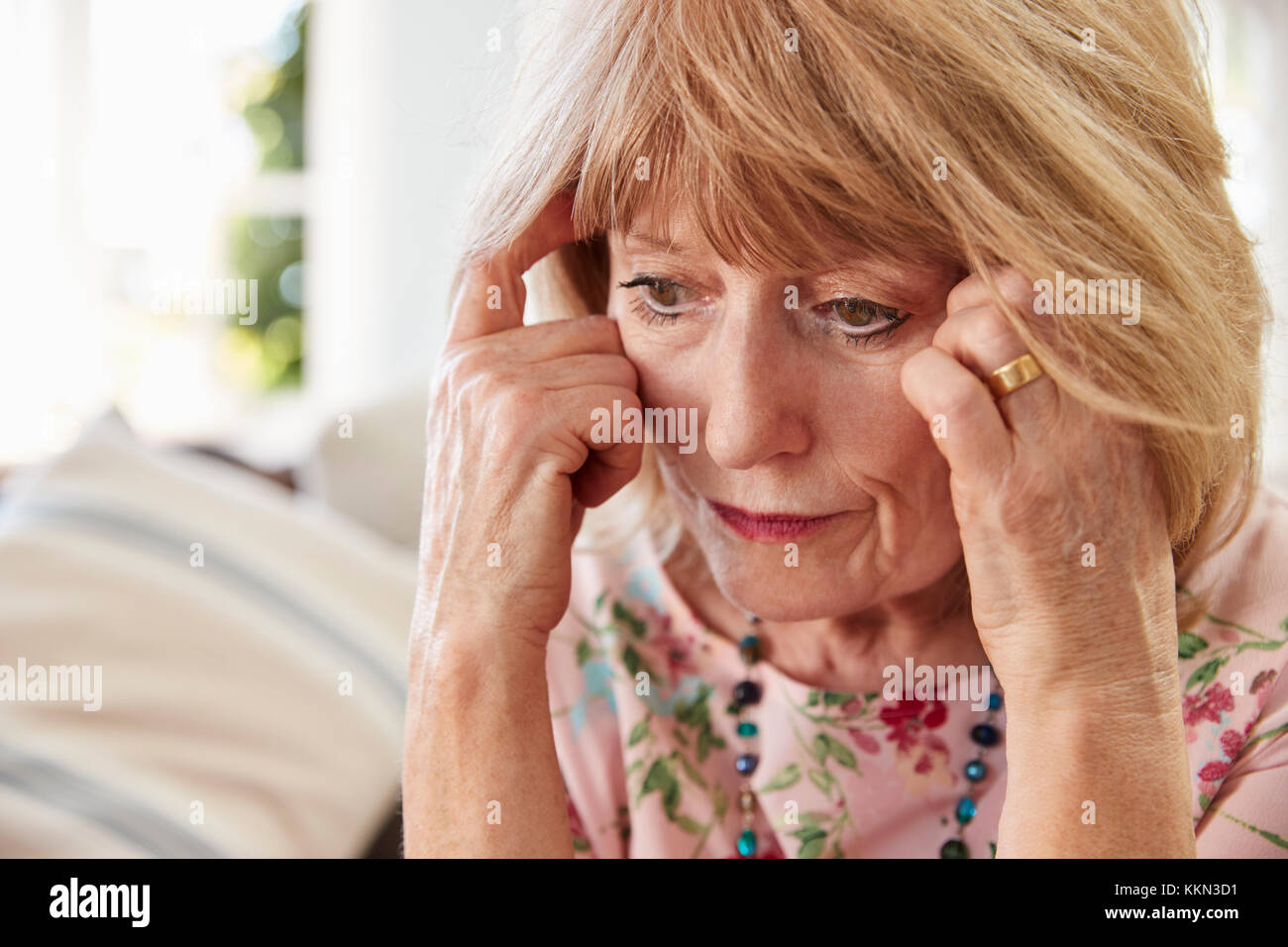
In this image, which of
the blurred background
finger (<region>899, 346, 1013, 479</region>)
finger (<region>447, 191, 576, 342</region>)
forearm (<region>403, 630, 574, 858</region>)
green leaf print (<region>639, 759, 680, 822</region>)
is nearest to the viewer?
finger (<region>899, 346, 1013, 479</region>)

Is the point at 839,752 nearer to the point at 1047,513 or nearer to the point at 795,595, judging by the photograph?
the point at 795,595

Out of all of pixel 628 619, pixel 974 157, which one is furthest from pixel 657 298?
pixel 628 619

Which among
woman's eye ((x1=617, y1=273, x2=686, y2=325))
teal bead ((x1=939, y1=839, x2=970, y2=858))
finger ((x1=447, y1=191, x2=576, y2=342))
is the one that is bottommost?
teal bead ((x1=939, y1=839, x2=970, y2=858))

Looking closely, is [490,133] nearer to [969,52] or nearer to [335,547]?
[969,52]

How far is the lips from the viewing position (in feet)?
3.13

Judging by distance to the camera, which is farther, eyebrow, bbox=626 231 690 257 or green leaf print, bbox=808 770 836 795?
green leaf print, bbox=808 770 836 795

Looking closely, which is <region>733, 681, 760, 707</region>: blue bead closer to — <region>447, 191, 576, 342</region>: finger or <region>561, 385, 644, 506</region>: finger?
<region>561, 385, 644, 506</region>: finger

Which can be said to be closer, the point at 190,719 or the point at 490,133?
the point at 490,133

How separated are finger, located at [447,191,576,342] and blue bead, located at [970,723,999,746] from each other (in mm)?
593

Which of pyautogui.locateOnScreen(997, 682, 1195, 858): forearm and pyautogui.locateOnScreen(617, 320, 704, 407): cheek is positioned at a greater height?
pyautogui.locateOnScreen(617, 320, 704, 407): cheek

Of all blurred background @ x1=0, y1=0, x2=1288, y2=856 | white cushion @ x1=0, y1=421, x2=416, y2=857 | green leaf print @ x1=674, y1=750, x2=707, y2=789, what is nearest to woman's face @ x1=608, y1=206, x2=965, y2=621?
green leaf print @ x1=674, y1=750, x2=707, y2=789

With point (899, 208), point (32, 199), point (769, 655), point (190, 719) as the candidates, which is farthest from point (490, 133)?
point (32, 199)

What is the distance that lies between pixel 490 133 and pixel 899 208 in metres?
0.47
